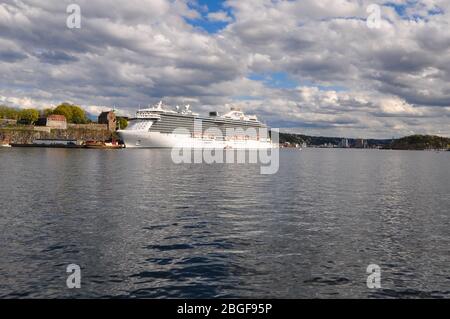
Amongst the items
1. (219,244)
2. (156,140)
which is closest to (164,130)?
(156,140)

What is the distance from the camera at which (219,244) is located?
20828mm

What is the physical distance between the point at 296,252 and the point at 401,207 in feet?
57.9

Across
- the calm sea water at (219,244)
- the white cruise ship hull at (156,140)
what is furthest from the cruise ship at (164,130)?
the calm sea water at (219,244)

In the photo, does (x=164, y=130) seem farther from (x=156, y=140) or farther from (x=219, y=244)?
(x=219, y=244)

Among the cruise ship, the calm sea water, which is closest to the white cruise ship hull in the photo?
the cruise ship

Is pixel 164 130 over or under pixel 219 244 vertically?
over

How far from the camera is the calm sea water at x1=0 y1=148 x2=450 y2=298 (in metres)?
15.1

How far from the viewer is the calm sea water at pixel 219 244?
49.5 ft

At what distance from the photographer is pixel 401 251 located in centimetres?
2006

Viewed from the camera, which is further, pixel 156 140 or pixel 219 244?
pixel 156 140

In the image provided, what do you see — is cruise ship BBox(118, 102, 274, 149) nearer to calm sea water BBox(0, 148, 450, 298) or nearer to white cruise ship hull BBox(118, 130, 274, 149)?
white cruise ship hull BBox(118, 130, 274, 149)

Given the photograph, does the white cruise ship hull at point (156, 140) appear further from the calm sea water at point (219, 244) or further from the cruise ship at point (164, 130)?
the calm sea water at point (219, 244)
